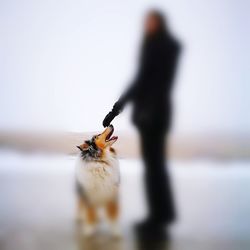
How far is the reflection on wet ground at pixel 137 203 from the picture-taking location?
1.25 meters

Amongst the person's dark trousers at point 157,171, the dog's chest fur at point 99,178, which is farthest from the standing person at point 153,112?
the dog's chest fur at point 99,178

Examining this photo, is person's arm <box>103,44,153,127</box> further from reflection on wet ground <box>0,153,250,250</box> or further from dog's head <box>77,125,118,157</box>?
reflection on wet ground <box>0,153,250,250</box>

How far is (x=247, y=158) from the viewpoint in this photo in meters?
1.24

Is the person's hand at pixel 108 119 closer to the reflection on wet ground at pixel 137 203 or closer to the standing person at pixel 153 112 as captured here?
the standing person at pixel 153 112

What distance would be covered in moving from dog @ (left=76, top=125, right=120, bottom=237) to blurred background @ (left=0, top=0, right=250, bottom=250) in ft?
0.10

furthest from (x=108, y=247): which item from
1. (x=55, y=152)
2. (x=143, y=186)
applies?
(x=55, y=152)

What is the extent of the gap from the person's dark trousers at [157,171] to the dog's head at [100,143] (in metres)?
0.11

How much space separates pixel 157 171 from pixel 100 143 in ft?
0.76

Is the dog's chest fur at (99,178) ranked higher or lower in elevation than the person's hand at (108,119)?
lower

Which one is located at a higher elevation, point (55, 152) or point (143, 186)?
point (55, 152)

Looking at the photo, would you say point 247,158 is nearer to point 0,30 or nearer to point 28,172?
point 28,172

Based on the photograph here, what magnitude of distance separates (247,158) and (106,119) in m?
0.52

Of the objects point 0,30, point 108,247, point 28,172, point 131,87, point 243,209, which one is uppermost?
point 0,30

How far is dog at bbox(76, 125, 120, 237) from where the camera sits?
126cm
